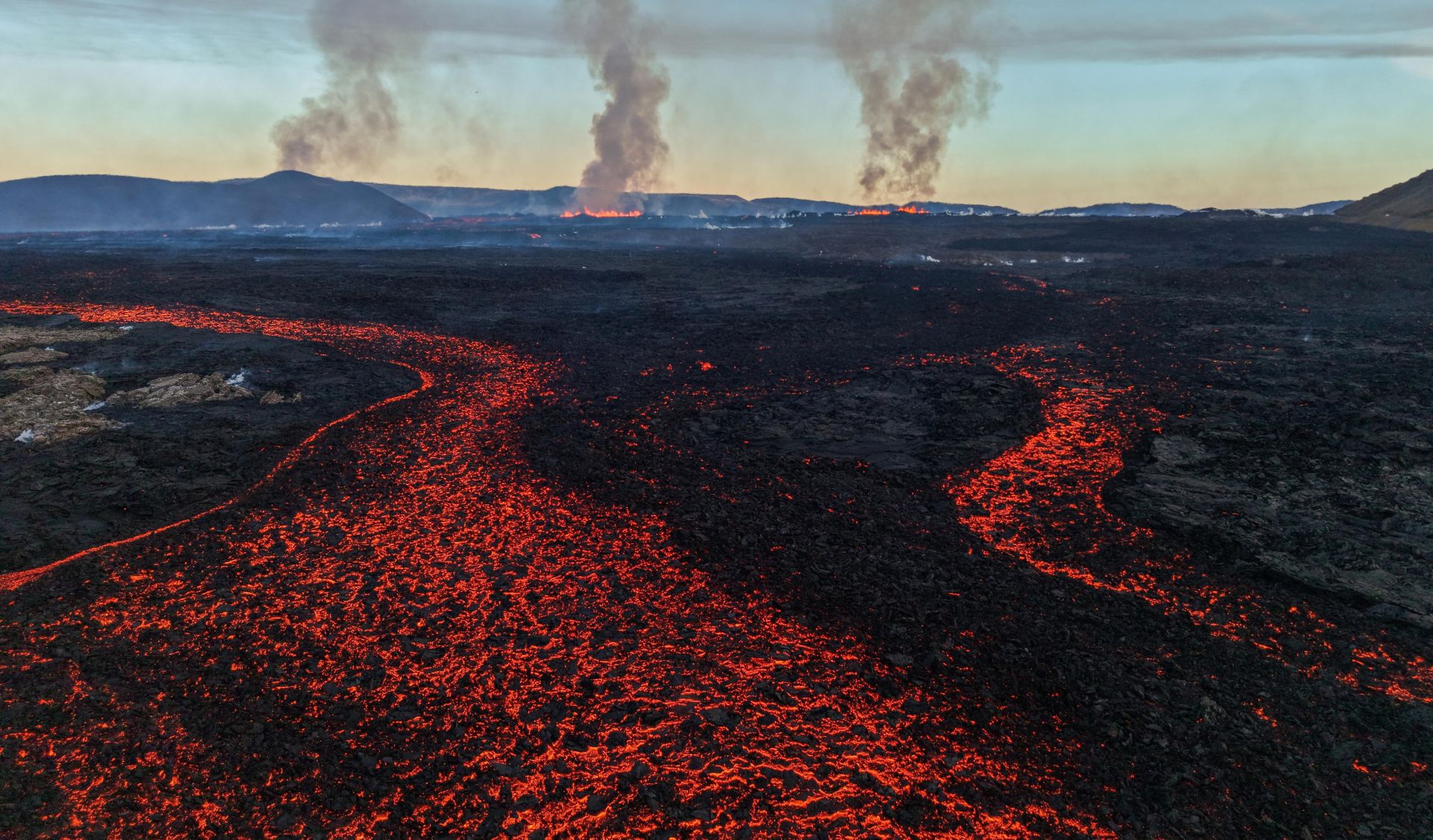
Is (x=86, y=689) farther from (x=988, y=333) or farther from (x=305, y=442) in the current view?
(x=988, y=333)

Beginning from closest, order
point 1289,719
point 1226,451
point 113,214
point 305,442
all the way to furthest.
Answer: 1. point 1289,719
2. point 1226,451
3. point 305,442
4. point 113,214

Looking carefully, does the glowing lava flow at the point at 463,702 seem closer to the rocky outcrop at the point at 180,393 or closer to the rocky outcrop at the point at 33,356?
the rocky outcrop at the point at 180,393

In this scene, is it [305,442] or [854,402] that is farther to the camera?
[854,402]

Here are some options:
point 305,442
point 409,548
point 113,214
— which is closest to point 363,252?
point 305,442

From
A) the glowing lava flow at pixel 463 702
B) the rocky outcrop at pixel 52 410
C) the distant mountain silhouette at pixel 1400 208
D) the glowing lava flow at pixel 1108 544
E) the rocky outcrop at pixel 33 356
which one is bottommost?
the glowing lava flow at pixel 463 702

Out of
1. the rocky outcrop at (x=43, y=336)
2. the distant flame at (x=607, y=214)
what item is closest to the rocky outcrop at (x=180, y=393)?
the rocky outcrop at (x=43, y=336)

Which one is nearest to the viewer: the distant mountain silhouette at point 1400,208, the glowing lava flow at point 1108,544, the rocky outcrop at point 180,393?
the glowing lava flow at point 1108,544
